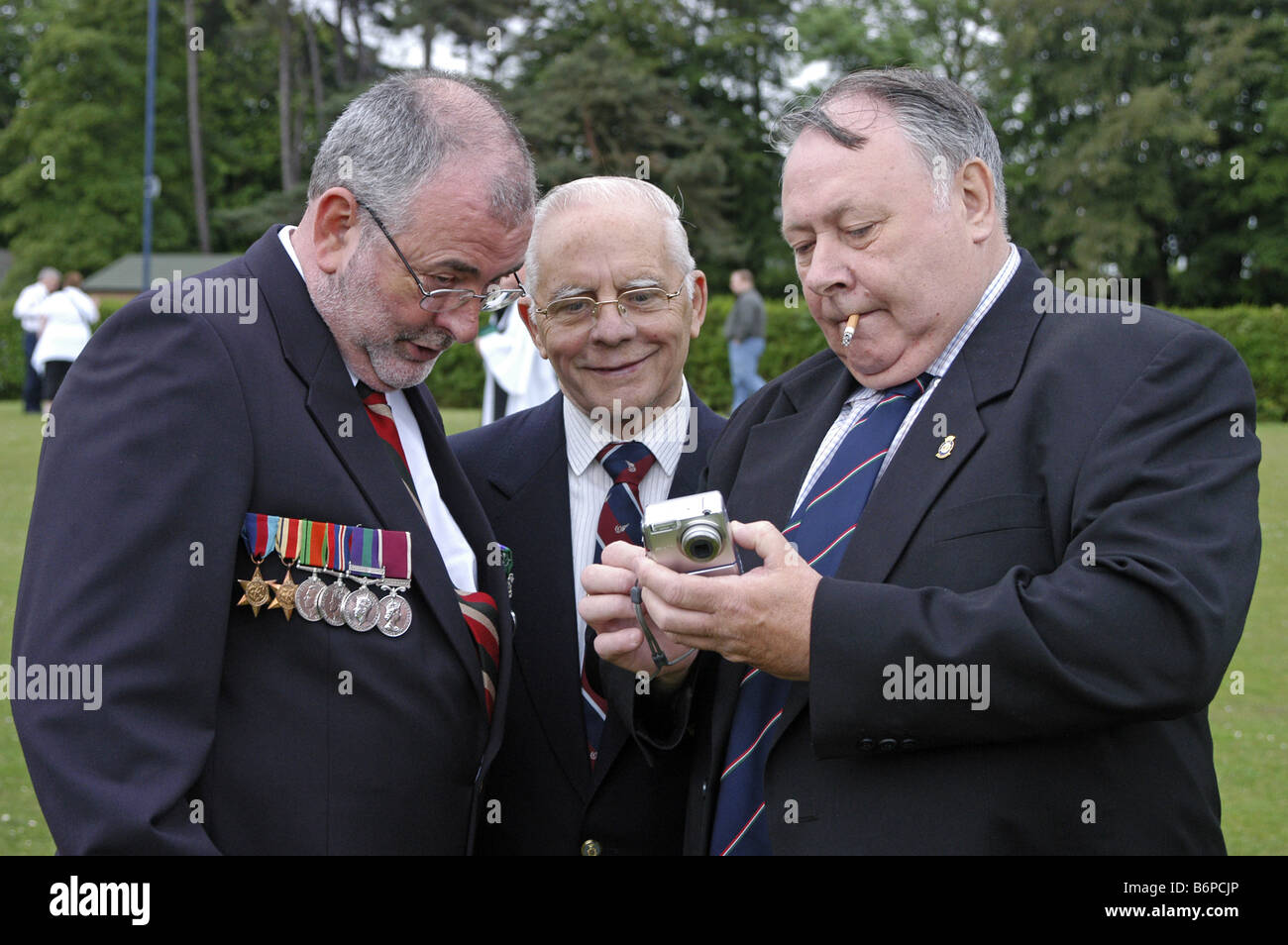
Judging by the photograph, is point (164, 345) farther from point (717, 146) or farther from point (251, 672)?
point (717, 146)

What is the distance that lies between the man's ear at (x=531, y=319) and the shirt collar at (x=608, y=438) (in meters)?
0.17

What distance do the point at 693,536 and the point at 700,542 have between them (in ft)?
0.06

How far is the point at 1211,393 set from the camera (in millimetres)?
2184

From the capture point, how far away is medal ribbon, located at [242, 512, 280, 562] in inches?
89.8

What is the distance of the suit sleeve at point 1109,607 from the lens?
6.70ft

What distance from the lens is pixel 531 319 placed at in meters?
3.36

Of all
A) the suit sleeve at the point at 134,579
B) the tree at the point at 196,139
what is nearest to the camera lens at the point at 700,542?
the suit sleeve at the point at 134,579

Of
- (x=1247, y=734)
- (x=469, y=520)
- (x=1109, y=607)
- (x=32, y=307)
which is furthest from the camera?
(x=32, y=307)

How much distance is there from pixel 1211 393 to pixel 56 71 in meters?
53.7

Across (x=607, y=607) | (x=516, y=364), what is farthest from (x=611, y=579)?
(x=516, y=364)

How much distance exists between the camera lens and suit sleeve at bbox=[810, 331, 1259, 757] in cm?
21

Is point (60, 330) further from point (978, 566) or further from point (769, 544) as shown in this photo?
point (978, 566)

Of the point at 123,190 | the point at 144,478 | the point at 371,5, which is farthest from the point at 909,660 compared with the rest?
the point at 123,190

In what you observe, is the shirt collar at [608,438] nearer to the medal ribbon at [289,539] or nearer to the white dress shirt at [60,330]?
the medal ribbon at [289,539]
